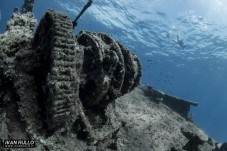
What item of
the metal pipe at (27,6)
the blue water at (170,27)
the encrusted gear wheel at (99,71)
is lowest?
the encrusted gear wheel at (99,71)

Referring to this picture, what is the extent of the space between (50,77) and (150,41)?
49.9 metres

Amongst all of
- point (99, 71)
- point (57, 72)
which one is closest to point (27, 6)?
point (99, 71)

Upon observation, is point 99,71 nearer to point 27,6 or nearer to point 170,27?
point 27,6

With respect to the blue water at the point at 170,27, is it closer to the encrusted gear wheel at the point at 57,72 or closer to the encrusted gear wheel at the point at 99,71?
the encrusted gear wheel at the point at 99,71

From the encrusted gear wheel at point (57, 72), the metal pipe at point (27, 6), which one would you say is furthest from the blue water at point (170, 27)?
the encrusted gear wheel at point (57, 72)

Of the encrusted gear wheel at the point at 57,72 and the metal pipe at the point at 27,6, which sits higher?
the metal pipe at the point at 27,6

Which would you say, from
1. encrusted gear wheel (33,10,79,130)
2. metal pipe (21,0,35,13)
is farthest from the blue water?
encrusted gear wheel (33,10,79,130)

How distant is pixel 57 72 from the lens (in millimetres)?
3891

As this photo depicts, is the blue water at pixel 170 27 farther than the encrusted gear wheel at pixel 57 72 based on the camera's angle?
Yes

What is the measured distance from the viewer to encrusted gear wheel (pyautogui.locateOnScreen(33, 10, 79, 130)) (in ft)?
12.5

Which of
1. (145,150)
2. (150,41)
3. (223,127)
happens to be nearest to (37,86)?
(145,150)

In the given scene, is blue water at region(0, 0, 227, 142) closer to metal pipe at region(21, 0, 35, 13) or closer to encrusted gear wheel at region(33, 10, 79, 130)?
metal pipe at region(21, 0, 35, 13)

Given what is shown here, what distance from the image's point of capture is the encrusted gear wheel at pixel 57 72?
12.5ft

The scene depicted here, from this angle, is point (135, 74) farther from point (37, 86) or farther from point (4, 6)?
point (4, 6)
